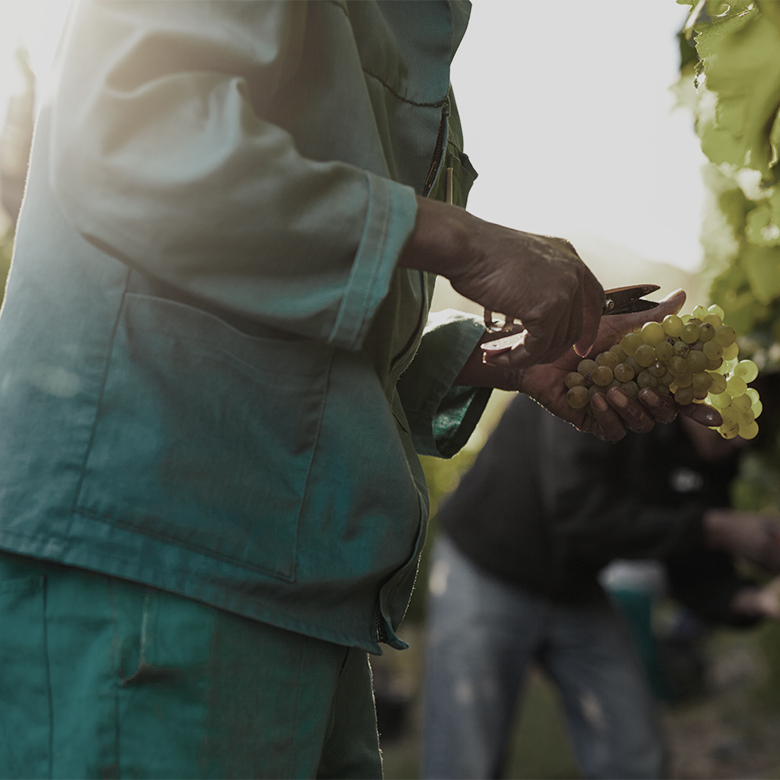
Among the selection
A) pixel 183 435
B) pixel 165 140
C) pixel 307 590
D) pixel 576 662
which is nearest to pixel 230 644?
pixel 307 590

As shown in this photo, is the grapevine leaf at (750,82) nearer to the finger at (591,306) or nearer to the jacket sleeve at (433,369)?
the finger at (591,306)

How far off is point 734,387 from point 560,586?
64.4 inches

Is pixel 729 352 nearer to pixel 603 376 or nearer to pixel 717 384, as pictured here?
pixel 717 384

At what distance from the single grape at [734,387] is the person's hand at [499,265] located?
1.43 ft

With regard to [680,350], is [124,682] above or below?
below

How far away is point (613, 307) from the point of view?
1185 millimetres

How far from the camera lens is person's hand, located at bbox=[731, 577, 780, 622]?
2953mm

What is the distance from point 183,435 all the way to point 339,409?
18 cm

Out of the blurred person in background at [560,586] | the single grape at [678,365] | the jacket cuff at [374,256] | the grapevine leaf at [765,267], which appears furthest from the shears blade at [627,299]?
the blurred person in background at [560,586]

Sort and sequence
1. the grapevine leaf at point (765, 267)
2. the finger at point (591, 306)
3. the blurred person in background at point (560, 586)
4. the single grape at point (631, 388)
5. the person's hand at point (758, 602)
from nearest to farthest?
the finger at point (591, 306) → the single grape at point (631, 388) → the grapevine leaf at point (765, 267) → the blurred person in background at point (560, 586) → the person's hand at point (758, 602)

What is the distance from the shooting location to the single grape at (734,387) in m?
1.25

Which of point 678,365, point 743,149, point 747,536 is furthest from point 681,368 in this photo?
point 747,536

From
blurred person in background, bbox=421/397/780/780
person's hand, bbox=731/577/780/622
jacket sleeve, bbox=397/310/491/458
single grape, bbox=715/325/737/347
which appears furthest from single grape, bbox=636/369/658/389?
person's hand, bbox=731/577/780/622

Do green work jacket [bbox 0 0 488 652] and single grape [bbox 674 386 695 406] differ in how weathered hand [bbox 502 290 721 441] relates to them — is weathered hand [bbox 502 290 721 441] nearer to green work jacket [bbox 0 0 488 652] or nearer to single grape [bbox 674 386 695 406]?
single grape [bbox 674 386 695 406]
